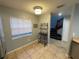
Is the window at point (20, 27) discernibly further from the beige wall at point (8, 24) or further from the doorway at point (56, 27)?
the doorway at point (56, 27)

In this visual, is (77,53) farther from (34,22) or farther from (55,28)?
(55,28)

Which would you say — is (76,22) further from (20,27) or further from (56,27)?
(56,27)

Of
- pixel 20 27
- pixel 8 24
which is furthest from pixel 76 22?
pixel 8 24

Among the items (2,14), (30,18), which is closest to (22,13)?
(30,18)

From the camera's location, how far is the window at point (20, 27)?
303 centimetres

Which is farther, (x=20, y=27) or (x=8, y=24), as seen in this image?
(x=20, y=27)

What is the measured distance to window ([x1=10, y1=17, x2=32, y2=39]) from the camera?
9.93 ft

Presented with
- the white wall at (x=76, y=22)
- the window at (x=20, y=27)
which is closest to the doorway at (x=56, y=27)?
the window at (x=20, y=27)

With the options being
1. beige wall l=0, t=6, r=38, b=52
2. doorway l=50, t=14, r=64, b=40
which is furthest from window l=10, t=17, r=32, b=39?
doorway l=50, t=14, r=64, b=40

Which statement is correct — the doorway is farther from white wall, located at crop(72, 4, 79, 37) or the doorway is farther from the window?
white wall, located at crop(72, 4, 79, 37)

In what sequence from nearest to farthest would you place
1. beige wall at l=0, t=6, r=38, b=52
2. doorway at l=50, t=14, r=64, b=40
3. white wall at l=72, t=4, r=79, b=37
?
white wall at l=72, t=4, r=79, b=37, beige wall at l=0, t=6, r=38, b=52, doorway at l=50, t=14, r=64, b=40

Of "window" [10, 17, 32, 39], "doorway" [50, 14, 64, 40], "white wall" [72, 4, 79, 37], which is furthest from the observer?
"doorway" [50, 14, 64, 40]

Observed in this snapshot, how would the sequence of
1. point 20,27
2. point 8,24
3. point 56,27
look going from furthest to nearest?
point 56,27 < point 20,27 < point 8,24

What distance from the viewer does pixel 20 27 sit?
3434 mm
